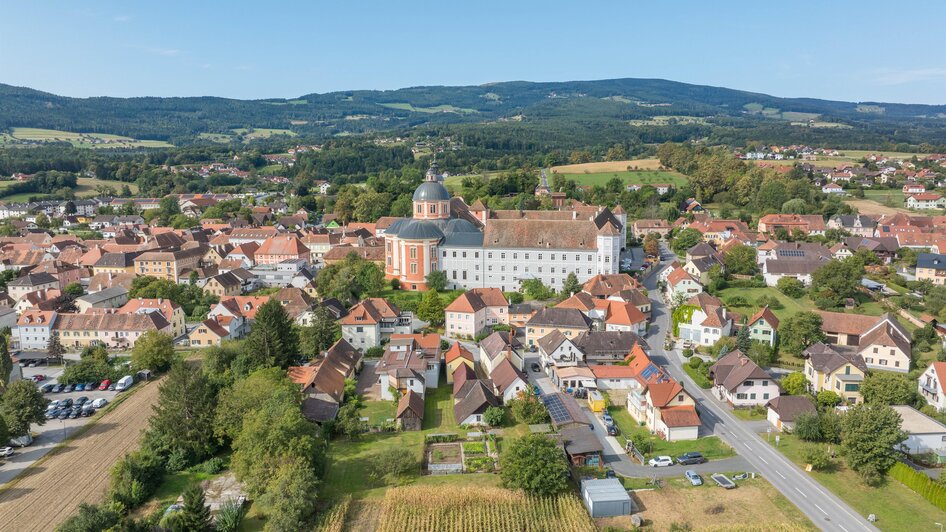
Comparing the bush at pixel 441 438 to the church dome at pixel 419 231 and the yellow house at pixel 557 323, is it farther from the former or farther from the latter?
the church dome at pixel 419 231

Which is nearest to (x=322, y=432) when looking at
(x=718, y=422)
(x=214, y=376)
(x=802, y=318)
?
(x=214, y=376)

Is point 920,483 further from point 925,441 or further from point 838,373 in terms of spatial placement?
point 838,373

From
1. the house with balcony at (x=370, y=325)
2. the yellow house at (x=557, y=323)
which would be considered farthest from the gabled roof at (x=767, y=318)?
the house with balcony at (x=370, y=325)

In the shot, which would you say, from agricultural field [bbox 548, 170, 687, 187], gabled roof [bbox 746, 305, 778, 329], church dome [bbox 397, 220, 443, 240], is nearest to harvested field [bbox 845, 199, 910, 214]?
agricultural field [bbox 548, 170, 687, 187]

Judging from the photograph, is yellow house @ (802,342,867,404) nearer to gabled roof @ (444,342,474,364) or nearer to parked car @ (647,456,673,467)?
parked car @ (647,456,673,467)

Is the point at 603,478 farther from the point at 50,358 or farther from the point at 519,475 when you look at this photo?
the point at 50,358

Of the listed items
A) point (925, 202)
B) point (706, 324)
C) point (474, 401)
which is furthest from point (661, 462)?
point (925, 202)

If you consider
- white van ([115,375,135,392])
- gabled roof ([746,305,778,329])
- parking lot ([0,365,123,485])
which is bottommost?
parking lot ([0,365,123,485])
